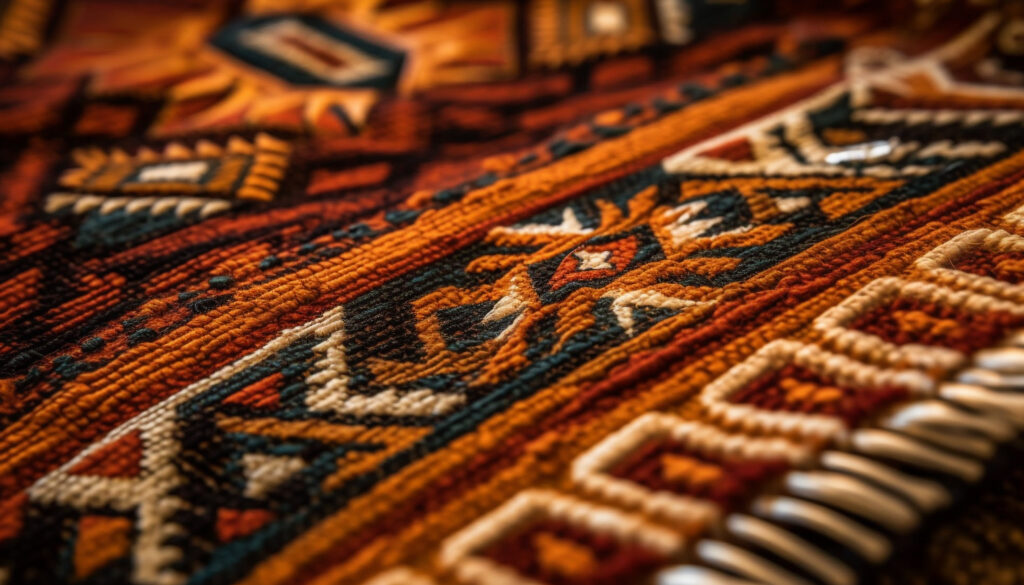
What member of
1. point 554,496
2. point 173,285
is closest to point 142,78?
point 173,285

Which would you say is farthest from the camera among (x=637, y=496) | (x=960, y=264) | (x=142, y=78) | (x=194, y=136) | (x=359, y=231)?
(x=142, y=78)

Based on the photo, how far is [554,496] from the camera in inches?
14.3

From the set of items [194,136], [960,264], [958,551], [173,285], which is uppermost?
[194,136]

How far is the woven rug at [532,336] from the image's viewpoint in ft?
1.14

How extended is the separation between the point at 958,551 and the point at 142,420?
46 cm

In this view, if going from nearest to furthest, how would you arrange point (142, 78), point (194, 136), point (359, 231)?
point (359, 231), point (194, 136), point (142, 78)

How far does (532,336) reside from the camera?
18.0 inches

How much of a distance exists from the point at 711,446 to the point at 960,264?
0.23 meters

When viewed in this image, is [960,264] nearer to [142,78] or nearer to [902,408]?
[902,408]

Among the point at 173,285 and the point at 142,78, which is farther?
the point at 142,78

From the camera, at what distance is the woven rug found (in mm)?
348

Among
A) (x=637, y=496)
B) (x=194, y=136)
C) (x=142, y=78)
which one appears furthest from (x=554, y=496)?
(x=142, y=78)

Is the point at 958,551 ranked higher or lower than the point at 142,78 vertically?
lower

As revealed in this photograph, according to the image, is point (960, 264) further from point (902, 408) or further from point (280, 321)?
point (280, 321)
